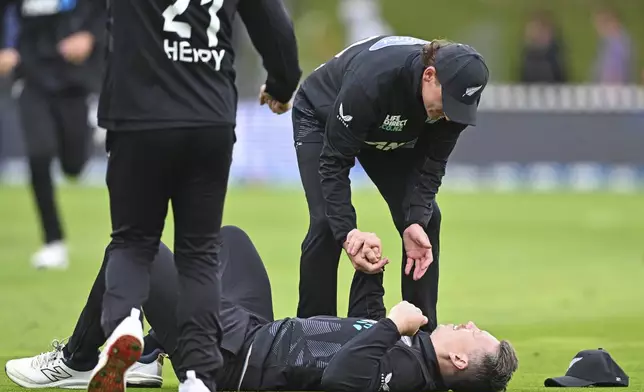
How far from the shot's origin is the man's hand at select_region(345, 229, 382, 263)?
627 centimetres

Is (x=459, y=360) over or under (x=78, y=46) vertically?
under

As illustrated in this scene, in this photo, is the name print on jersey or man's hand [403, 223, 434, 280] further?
man's hand [403, 223, 434, 280]

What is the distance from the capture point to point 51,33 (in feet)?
39.3

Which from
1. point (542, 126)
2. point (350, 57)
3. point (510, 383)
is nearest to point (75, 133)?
point (350, 57)

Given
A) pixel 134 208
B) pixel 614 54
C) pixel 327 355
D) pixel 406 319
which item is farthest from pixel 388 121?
pixel 614 54

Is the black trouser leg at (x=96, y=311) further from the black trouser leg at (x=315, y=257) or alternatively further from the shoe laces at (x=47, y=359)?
the black trouser leg at (x=315, y=257)

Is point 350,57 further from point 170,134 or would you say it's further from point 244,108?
point 244,108

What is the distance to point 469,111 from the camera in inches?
241

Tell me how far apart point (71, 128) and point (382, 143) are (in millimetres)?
5757

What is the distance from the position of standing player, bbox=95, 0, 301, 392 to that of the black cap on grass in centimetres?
179

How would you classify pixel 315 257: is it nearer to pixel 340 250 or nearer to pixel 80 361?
pixel 340 250

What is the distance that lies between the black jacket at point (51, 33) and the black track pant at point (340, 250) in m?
5.08

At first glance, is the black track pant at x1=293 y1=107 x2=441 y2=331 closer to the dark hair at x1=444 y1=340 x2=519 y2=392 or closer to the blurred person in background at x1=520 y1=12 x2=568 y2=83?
the dark hair at x1=444 y1=340 x2=519 y2=392

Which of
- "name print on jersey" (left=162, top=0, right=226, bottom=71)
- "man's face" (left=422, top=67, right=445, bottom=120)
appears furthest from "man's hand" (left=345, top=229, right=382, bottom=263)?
"name print on jersey" (left=162, top=0, right=226, bottom=71)
